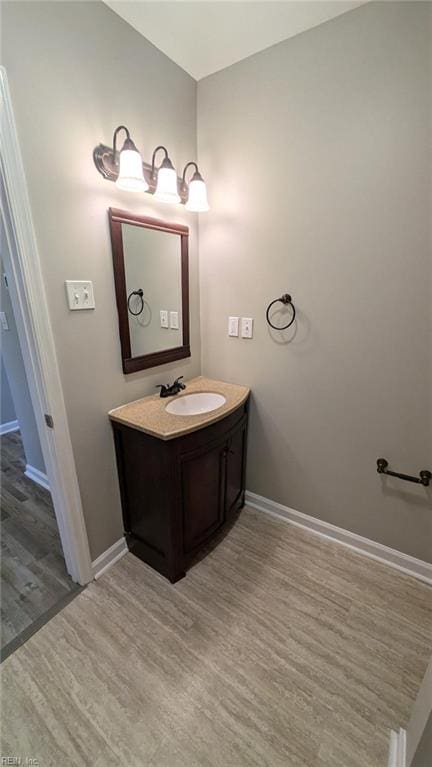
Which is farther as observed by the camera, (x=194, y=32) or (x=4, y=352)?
(x=4, y=352)

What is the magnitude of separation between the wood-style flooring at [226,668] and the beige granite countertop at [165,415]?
2.79 feet

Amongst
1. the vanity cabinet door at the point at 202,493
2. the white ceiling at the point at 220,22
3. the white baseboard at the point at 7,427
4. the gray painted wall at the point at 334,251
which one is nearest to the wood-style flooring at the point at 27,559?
the vanity cabinet door at the point at 202,493

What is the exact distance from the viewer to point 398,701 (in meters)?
1.10

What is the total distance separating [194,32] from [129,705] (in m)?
2.76

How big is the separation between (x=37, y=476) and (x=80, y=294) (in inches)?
69.4

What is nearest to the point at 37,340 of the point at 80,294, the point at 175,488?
the point at 80,294

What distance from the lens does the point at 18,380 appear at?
211cm

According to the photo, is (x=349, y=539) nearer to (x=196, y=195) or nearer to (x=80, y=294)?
(x=80, y=294)

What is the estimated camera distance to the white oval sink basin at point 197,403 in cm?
171

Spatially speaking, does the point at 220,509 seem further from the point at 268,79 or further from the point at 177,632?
the point at 268,79

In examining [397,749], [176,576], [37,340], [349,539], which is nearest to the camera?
[397,749]

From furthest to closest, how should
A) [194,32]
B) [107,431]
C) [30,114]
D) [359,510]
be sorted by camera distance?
[359,510] → [107,431] → [194,32] → [30,114]

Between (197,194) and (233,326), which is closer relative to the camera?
(197,194)

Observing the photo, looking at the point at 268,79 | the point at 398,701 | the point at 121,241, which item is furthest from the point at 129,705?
the point at 268,79
